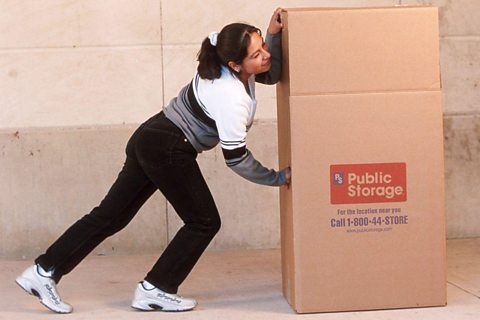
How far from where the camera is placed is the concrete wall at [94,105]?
17.8ft

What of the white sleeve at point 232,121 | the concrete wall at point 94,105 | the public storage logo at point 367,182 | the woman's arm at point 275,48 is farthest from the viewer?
the concrete wall at point 94,105

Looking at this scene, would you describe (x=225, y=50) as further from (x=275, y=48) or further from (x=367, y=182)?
(x=367, y=182)

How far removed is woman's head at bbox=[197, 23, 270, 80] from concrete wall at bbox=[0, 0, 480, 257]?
4.96 ft

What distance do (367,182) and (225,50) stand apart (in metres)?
0.79

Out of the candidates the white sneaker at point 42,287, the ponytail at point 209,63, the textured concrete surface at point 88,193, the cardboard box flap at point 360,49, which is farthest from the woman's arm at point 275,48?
the textured concrete surface at point 88,193

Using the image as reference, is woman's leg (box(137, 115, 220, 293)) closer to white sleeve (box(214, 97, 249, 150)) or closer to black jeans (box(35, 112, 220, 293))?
black jeans (box(35, 112, 220, 293))

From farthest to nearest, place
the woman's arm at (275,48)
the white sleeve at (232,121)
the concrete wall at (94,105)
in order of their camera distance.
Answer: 1. the concrete wall at (94,105)
2. the woman's arm at (275,48)
3. the white sleeve at (232,121)

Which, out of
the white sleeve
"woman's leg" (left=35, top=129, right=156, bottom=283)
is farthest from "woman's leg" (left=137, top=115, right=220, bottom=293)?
the white sleeve

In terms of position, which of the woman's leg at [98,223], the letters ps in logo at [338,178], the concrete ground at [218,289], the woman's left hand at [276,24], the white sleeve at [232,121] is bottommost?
the concrete ground at [218,289]

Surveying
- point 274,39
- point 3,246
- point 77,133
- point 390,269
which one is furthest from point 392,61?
point 3,246

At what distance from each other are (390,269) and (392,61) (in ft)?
2.81

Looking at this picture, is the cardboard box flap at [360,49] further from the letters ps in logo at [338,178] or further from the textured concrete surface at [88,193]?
the textured concrete surface at [88,193]

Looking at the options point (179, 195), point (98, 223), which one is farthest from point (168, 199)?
point (98, 223)

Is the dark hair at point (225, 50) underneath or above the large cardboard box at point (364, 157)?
above
